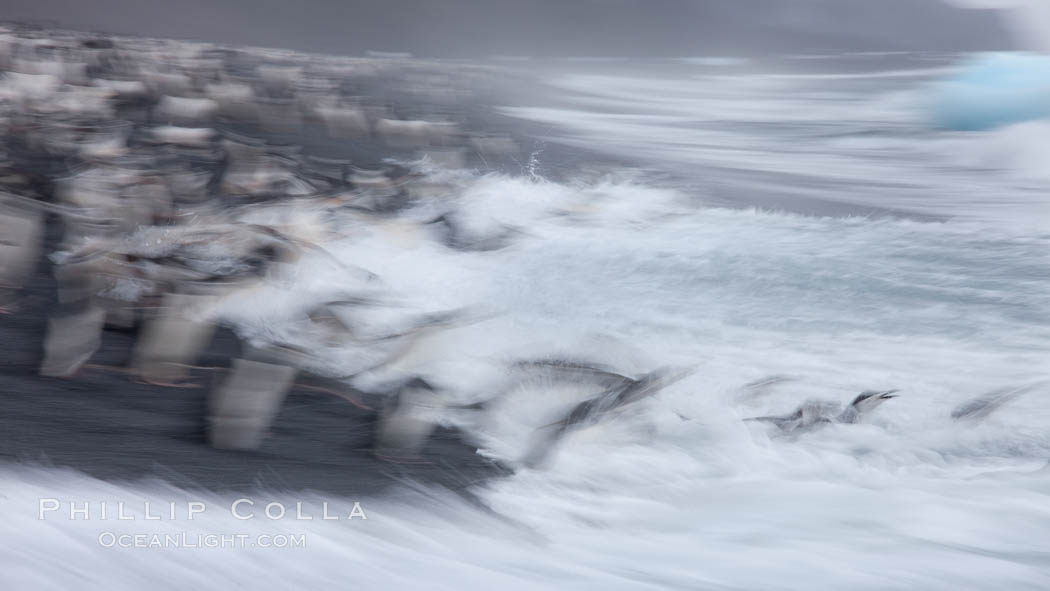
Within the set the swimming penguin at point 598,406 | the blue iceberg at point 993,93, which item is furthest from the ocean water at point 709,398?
the blue iceberg at point 993,93

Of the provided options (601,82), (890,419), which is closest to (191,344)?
(890,419)

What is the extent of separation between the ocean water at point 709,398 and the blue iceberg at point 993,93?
0.14m

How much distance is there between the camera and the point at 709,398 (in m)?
0.38

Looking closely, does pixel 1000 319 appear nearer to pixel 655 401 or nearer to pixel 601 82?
pixel 655 401

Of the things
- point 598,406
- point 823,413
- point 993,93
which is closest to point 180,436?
point 598,406

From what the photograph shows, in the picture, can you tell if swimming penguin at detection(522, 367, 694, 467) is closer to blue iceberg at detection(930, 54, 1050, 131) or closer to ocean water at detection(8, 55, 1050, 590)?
ocean water at detection(8, 55, 1050, 590)

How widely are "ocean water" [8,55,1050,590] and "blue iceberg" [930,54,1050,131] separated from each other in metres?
0.14

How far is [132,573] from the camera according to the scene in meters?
0.25

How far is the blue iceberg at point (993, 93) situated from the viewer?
90cm

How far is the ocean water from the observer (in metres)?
0.28

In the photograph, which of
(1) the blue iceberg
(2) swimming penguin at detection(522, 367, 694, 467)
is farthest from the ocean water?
(1) the blue iceberg

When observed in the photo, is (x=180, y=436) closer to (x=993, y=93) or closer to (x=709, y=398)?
(x=709, y=398)

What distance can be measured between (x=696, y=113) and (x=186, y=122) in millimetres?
683

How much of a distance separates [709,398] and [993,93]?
2.84ft
